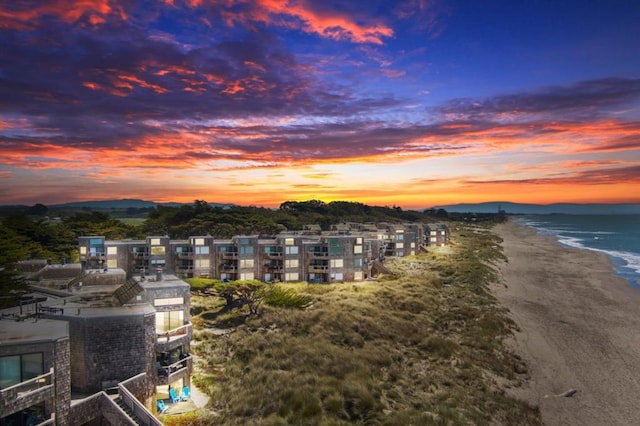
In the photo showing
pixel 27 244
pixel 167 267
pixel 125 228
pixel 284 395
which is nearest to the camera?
pixel 284 395

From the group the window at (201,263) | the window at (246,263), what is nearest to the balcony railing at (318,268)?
the window at (246,263)

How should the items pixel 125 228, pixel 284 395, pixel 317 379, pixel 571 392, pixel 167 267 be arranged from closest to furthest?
pixel 284 395 → pixel 317 379 → pixel 571 392 → pixel 167 267 → pixel 125 228

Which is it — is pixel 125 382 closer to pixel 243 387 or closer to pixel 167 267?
pixel 243 387

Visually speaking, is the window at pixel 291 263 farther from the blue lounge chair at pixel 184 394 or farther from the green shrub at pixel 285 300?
the blue lounge chair at pixel 184 394

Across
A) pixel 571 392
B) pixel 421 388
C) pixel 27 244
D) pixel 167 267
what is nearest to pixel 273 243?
pixel 167 267

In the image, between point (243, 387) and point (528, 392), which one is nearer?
point (243, 387)

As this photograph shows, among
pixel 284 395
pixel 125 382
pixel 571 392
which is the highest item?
pixel 125 382

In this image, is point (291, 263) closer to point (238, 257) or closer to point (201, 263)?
point (238, 257)
